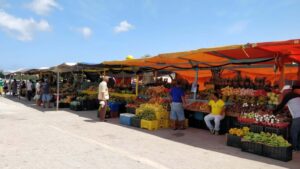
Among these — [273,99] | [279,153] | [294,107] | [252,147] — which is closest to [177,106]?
[273,99]

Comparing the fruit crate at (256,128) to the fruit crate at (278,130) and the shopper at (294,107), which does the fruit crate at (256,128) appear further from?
the shopper at (294,107)

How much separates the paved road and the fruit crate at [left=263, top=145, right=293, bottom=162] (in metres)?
0.16

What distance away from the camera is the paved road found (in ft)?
19.4

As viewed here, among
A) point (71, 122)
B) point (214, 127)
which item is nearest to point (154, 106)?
point (214, 127)

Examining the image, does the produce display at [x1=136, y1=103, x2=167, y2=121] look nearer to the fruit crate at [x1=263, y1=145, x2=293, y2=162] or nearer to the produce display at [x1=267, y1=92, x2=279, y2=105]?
the produce display at [x1=267, y1=92, x2=279, y2=105]

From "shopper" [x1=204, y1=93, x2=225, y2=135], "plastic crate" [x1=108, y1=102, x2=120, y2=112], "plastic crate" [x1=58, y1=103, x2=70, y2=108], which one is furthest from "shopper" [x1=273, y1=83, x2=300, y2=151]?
"plastic crate" [x1=58, y1=103, x2=70, y2=108]

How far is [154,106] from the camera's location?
34.6ft

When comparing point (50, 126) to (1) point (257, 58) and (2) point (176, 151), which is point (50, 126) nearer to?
(2) point (176, 151)

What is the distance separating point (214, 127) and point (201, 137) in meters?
0.88

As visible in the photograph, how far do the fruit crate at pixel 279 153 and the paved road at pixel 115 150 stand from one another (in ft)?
0.51

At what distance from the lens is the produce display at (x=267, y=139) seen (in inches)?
263

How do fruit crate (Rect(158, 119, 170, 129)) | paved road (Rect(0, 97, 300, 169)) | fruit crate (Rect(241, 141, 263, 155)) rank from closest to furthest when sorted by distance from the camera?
paved road (Rect(0, 97, 300, 169)) < fruit crate (Rect(241, 141, 263, 155)) < fruit crate (Rect(158, 119, 170, 129))

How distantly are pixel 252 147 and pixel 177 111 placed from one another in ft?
11.3

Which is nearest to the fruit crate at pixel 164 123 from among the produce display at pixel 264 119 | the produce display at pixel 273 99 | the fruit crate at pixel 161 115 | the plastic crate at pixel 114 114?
the fruit crate at pixel 161 115
